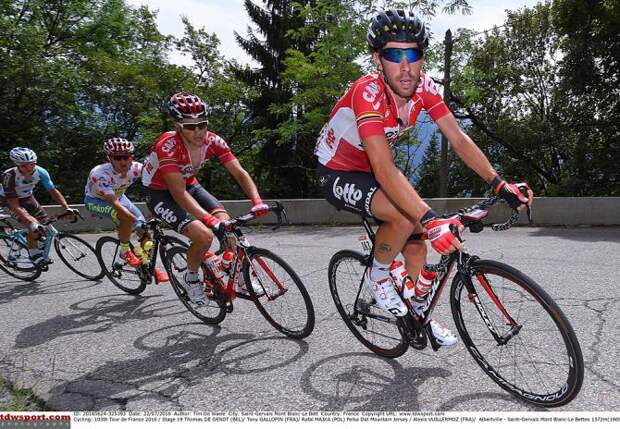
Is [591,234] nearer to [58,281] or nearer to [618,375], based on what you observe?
[618,375]

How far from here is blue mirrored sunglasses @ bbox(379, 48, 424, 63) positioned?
9.77 feet

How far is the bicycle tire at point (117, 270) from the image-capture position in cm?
593

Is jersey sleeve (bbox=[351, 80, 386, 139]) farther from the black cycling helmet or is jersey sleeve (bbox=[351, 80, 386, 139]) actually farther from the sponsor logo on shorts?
the sponsor logo on shorts

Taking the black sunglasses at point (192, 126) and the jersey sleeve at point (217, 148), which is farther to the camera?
the jersey sleeve at point (217, 148)

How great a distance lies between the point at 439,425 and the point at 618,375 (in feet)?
4.50

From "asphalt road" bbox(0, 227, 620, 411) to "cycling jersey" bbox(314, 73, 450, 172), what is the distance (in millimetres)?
1537

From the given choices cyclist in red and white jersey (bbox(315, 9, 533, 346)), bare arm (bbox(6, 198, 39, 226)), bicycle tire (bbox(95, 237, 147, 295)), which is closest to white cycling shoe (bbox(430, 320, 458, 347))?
cyclist in red and white jersey (bbox(315, 9, 533, 346))

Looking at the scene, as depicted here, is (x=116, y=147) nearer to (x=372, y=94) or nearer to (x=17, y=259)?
(x=17, y=259)

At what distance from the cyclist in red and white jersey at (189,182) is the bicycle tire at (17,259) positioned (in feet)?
11.1

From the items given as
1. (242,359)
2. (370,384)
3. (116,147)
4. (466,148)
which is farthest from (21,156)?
(466,148)

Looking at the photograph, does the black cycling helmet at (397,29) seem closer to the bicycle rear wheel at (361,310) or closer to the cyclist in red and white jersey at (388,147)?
the cyclist in red and white jersey at (388,147)

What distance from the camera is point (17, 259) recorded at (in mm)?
7141

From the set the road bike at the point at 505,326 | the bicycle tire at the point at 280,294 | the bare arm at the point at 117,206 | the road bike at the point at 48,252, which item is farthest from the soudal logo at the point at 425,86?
the road bike at the point at 48,252

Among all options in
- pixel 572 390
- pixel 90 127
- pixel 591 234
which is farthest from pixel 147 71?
pixel 572 390
